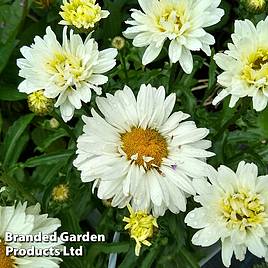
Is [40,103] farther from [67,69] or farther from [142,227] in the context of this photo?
[142,227]

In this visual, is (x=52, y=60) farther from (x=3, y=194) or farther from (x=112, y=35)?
(x=112, y=35)

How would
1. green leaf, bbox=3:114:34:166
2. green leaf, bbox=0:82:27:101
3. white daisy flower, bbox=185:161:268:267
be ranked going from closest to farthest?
1. white daisy flower, bbox=185:161:268:267
2. green leaf, bbox=3:114:34:166
3. green leaf, bbox=0:82:27:101

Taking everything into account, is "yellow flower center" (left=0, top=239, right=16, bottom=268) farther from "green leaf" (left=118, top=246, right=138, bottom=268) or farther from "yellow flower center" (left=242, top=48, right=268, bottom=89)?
"yellow flower center" (left=242, top=48, right=268, bottom=89)

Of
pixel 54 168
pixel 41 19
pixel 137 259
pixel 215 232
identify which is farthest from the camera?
pixel 41 19

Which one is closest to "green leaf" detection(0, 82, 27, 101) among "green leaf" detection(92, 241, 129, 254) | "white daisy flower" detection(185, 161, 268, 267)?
"green leaf" detection(92, 241, 129, 254)

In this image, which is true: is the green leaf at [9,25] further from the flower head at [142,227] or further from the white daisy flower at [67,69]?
the flower head at [142,227]

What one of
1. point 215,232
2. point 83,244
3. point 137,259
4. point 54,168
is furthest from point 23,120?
point 215,232
